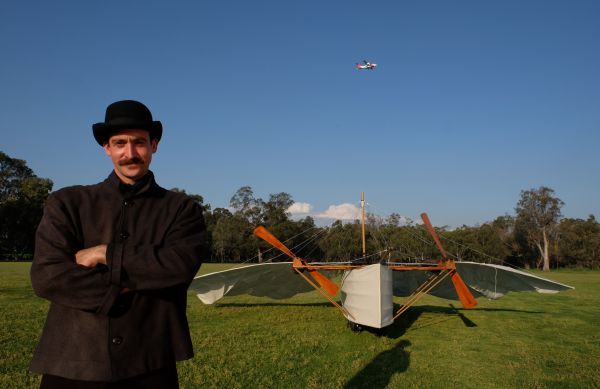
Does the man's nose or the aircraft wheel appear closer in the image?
the man's nose

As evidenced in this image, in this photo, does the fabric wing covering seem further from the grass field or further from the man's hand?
the man's hand

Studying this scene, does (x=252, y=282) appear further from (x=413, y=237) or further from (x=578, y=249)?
(x=578, y=249)

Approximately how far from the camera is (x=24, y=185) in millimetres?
59469

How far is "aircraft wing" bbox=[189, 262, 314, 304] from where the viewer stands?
12750 mm

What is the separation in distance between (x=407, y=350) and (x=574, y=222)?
88277 millimetres

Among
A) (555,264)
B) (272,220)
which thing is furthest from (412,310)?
(555,264)

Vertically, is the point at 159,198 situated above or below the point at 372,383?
above

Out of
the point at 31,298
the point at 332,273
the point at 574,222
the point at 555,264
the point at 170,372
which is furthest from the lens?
the point at 574,222

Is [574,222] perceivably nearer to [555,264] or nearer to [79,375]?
[555,264]

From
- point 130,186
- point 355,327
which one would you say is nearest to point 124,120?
point 130,186

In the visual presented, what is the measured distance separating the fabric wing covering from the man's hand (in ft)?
39.4

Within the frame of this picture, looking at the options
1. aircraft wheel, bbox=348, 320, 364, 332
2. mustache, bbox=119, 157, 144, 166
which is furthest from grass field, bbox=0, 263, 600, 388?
mustache, bbox=119, 157, 144, 166

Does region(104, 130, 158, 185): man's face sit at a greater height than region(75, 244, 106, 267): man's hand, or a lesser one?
greater

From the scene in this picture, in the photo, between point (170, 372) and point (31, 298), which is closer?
point (170, 372)
